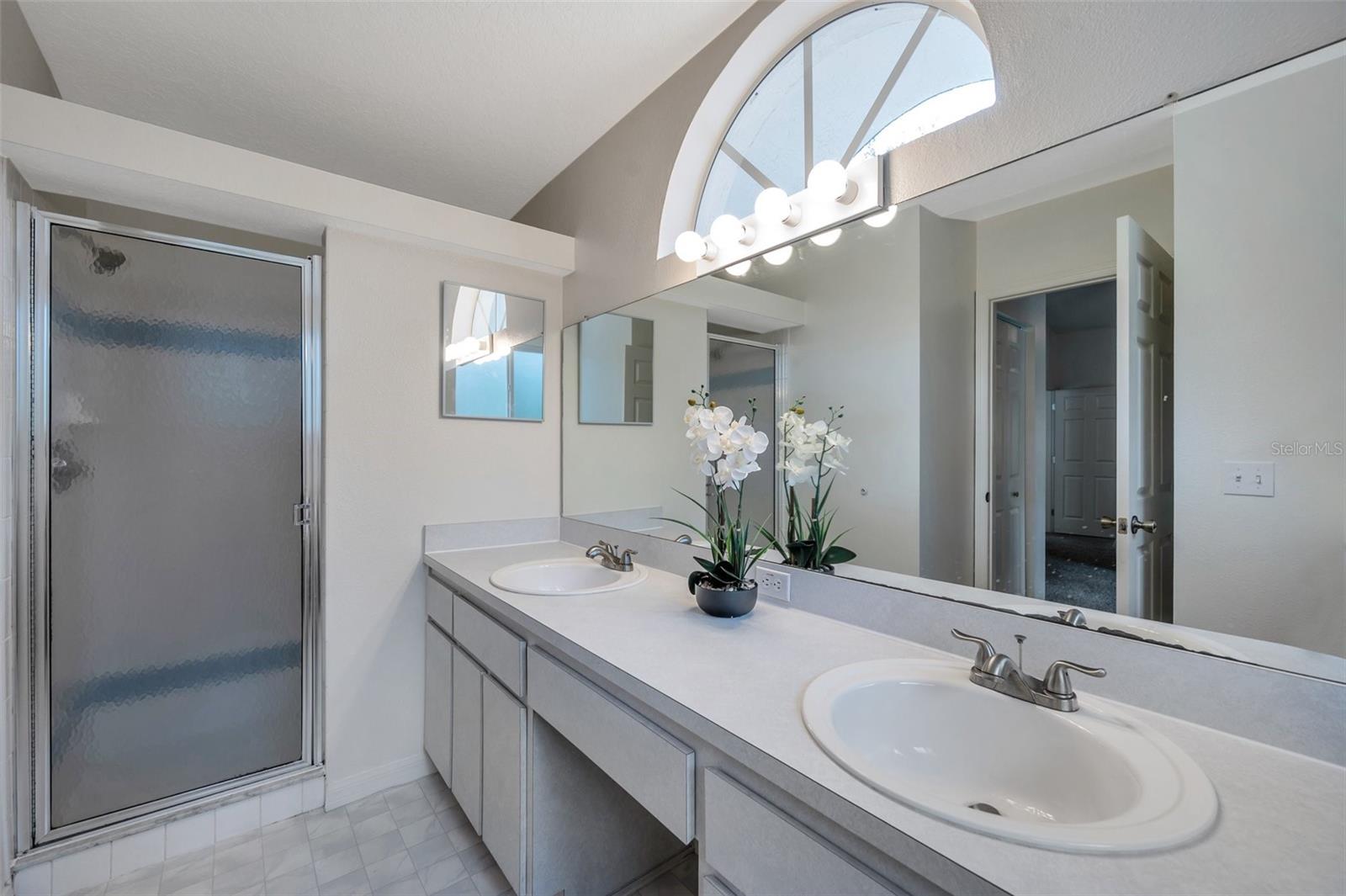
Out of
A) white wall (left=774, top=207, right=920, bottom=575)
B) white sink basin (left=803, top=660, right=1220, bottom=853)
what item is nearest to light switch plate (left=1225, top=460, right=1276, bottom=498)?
white sink basin (left=803, top=660, right=1220, bottom=853)

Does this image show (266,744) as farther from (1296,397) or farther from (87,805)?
(1296,397)

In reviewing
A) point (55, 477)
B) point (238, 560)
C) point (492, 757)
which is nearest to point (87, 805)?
point (238, 560)

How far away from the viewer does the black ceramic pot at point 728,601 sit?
4.49 feet

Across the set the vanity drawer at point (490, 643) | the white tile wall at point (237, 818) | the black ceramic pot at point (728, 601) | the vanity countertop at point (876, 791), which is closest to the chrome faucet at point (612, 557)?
the vanity countertop at point (876, 791)

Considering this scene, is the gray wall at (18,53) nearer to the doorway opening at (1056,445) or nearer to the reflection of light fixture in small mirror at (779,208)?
the reflection of light fixture in small mirror at (779,208)

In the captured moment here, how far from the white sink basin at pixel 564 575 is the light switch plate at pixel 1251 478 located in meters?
1.42

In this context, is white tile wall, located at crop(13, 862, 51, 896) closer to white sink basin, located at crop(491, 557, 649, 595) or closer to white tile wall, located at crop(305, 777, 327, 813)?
white tile wall, located at crop(305, 777, 327, 813)

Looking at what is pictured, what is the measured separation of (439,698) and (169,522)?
1.05 meters

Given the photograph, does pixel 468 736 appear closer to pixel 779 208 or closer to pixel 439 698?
pixel 439 698

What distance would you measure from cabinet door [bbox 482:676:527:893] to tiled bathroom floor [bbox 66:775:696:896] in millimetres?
160

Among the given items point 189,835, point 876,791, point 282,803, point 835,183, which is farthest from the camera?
point 282,803

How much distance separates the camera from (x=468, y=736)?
5.77 feet

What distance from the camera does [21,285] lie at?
5.05 ft

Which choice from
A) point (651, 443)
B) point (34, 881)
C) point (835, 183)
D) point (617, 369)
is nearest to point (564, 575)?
point (651, 443)
